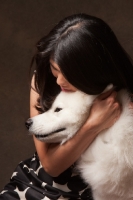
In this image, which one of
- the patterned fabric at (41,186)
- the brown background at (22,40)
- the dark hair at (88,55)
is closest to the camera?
the dark hair at (88,55)

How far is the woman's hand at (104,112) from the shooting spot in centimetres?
108

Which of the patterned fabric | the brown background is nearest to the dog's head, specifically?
the patterned fabric

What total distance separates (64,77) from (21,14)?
2.75 feet

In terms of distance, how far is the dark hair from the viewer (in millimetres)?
1033

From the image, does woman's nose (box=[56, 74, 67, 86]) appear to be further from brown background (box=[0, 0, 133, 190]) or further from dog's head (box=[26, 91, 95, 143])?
brown background (box=[0, 0, 133, 190])

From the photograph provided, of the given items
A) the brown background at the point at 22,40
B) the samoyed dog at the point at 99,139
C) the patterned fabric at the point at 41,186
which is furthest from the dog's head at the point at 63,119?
the brown background at the point at 22,40

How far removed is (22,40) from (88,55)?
0.87 meters

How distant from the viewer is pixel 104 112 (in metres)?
1.10

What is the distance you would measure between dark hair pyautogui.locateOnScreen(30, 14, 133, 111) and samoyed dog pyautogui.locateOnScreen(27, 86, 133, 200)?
54 mm

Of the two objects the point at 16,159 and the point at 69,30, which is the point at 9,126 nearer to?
the point at 16,159

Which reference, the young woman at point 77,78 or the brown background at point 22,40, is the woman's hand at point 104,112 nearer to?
the young woman at point 77,78

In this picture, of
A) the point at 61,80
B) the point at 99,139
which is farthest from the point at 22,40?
the point at 99,139

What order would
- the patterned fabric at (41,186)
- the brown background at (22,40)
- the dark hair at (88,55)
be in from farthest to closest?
the brown background at (22,40)
the patterned fabric at (41,186)
the dark hair at (88,55)

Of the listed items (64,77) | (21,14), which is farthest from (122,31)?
(64,77)
